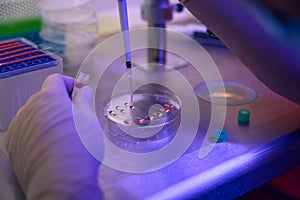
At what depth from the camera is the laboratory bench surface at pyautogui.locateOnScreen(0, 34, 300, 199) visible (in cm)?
51

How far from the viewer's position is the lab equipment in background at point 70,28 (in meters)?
0.94

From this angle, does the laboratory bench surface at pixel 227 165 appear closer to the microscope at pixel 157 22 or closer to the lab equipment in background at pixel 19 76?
the lab equipment in background at pixel 19 76

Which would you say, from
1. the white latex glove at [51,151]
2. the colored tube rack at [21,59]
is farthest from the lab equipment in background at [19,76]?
the white latex glove at [51,151]

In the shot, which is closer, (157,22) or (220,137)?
(220,137)

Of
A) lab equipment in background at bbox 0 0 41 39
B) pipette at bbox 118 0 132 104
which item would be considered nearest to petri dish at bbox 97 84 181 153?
pipette at bbox 118 0 132 104

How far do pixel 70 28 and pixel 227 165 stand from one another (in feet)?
2.17

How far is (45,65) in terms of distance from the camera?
0.71m

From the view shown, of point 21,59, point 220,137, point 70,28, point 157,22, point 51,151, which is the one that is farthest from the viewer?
point 70,28

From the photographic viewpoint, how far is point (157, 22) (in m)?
Result: 0.88

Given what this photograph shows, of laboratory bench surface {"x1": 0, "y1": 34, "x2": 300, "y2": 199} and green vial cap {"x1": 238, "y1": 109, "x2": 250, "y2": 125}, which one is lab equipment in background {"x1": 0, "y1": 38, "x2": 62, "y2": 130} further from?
green vial cap {"x1": 238, "y1": 109, "x2": 250, "y2": 125}

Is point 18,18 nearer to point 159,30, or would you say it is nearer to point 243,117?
point 159,30

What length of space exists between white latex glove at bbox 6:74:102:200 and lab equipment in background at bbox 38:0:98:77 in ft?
1.04

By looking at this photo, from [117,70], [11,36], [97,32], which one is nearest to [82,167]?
[117,70]

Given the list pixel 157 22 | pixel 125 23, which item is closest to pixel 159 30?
pixel 157 22
